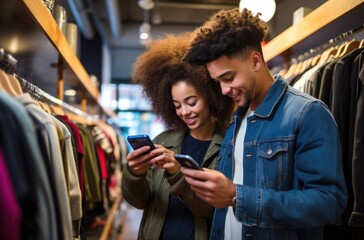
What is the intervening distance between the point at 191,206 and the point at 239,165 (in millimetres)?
349

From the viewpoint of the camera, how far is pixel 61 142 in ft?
4.50

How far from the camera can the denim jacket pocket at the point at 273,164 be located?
1257mm

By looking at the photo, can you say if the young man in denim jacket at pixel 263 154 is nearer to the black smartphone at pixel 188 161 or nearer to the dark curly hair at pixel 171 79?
the black smartphone at pixel 188 161

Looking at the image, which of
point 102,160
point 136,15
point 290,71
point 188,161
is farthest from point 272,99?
point 136,15

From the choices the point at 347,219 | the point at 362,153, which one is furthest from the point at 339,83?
the point at 347,219

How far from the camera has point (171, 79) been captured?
204 centimetres

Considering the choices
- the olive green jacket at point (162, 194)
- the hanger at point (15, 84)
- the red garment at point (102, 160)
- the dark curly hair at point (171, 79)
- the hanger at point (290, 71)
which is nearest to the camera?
the hanger at point (15, 84)

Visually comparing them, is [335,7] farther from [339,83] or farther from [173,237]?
[173,237]

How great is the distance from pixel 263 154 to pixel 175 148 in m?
0.65

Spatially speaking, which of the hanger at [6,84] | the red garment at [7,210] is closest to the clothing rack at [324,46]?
the hanger at [6,84]

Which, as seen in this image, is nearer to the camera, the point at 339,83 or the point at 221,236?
the point at 221,236

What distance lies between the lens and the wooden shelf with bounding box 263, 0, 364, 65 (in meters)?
1.73

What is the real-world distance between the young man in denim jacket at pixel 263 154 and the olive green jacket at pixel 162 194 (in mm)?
147

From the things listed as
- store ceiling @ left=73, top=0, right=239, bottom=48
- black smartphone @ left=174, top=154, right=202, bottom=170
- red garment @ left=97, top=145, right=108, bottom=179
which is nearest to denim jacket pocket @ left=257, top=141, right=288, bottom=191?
black smartphone @ left=174, top=154, right=202, bottom=170
